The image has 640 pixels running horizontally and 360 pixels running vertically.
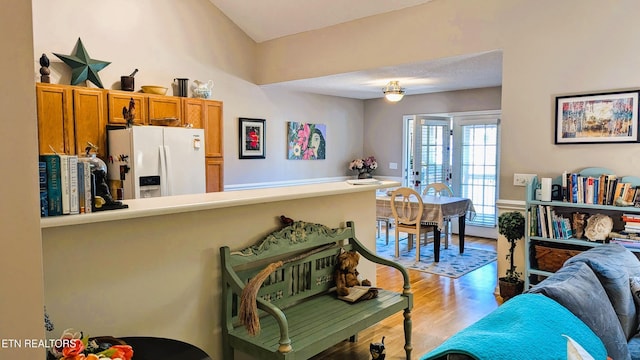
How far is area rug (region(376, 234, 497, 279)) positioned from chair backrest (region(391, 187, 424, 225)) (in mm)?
504

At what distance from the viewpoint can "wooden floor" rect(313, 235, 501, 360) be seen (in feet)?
10.6

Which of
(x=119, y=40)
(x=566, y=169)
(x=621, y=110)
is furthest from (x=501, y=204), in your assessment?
(x=119, y=40)

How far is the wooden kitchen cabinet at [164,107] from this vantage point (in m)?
4.82

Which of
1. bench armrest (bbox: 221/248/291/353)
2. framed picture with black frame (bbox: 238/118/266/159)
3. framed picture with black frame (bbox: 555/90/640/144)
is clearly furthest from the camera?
framed picture with black frame (bbox: 238/118/266/159)

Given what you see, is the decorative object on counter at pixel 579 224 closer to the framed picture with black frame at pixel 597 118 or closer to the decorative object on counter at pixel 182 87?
the framed picture with black frame at pixel 597 118

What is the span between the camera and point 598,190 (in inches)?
141

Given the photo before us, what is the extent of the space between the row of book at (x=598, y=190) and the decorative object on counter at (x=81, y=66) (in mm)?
4551

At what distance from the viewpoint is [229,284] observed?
8.07ft

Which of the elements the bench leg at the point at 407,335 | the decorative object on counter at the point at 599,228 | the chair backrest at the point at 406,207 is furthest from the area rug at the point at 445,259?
the bench leg at the point at 407,335

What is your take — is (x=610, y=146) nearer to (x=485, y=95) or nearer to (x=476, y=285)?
(x=476, y=285)

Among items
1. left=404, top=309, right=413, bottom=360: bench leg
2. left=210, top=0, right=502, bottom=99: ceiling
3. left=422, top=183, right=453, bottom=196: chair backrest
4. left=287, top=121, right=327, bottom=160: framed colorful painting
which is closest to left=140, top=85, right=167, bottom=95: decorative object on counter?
left=210, top=0, right=502, bottom=99: ceiling

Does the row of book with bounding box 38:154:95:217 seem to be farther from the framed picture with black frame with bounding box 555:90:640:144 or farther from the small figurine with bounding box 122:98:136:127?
the framed picture with black frame with bounding box 555:90:640:144

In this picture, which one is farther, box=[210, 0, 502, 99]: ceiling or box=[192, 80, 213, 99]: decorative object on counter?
box=[192, 80, 213, 99]: decorative object on counter

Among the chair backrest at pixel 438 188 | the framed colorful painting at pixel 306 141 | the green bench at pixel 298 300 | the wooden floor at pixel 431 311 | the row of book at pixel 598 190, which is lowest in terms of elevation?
the wooden floor at pixel 431 311
